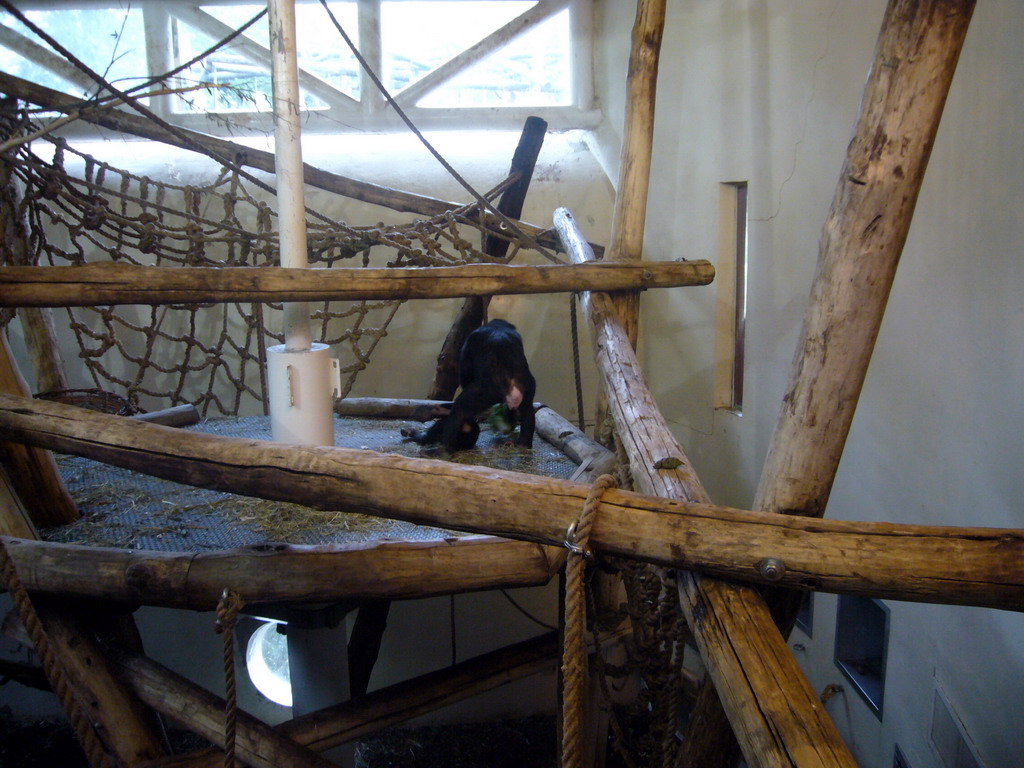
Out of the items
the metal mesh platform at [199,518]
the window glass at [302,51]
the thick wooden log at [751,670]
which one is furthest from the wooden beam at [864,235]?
the window glass at [302,51]

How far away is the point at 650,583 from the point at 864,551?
30.4 inches

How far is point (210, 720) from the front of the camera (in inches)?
98.3

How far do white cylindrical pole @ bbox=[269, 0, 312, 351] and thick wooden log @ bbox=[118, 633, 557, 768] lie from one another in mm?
1458

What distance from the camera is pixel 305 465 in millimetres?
1688

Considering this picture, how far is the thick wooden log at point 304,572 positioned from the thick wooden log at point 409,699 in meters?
0.81

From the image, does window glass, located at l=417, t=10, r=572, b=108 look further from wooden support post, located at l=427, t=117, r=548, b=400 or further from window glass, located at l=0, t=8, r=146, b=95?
window glass, located at l=0, t=8, r=146, b=95

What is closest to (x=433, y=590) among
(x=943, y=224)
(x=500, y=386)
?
(x=500, y=386)

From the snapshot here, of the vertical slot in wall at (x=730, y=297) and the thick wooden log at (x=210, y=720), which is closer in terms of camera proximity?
the thick wooden log at (x=210, y=720)

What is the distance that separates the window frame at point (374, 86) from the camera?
5918mm

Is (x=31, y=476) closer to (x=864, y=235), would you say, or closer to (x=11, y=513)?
(x=11, y=513)

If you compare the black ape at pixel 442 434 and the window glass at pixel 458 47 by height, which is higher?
the window glass at pixel 458 47

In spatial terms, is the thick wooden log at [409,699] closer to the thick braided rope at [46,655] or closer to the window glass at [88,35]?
the thick braided rope at [46,655]

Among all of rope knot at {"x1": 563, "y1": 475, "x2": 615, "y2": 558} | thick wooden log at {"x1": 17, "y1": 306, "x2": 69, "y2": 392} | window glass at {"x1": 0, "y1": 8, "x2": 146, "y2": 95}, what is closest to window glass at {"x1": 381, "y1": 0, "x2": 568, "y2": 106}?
window glass at {"x1": 0, "y1": 8, "x2": 146, "y2": 95}

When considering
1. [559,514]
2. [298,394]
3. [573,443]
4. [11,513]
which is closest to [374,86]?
[573,443]
